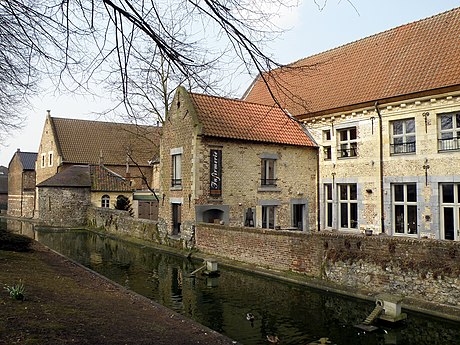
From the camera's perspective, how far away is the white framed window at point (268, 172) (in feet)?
64.8

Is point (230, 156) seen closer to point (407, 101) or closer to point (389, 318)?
point (407, 101)

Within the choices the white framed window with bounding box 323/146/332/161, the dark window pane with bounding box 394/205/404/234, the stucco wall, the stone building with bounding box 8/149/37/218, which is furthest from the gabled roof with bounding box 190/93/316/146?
the stone building with bounding box 8/149/37/218

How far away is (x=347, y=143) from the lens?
63.1ft

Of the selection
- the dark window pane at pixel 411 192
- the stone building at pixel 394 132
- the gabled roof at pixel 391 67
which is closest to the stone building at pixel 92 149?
the gabled roof at pixel 391 67

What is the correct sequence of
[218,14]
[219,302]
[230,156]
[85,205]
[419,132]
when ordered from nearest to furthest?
[218,14], [219,302], [419,132], [230,156], [85,205]

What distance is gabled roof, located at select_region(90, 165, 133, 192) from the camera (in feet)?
111

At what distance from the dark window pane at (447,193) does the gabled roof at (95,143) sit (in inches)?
1074

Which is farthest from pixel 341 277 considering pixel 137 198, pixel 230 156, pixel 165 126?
pixel 137 198

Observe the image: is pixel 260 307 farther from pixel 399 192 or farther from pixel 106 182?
pixel 106 182

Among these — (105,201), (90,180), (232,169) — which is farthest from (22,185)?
(232,169)

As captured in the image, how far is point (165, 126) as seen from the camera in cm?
2128

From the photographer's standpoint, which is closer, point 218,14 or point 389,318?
point 218,14

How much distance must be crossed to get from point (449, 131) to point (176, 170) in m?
11.9

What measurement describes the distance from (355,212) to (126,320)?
13.7 m
